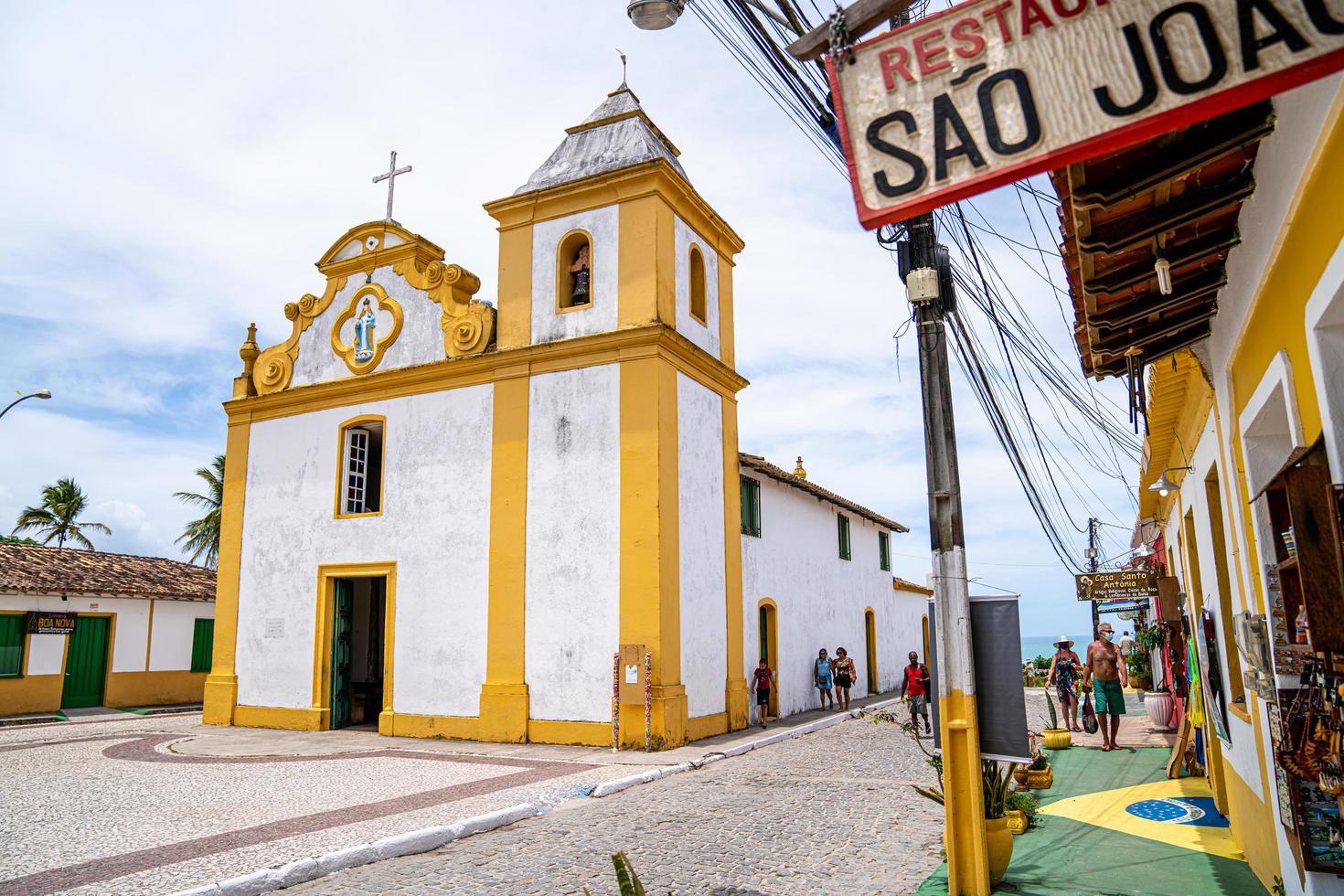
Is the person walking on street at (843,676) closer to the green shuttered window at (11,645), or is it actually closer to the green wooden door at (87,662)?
the green wooden door at (87,662)

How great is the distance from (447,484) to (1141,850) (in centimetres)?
1153

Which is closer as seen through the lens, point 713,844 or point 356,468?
point 713,844

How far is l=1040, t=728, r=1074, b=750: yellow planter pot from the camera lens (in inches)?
500

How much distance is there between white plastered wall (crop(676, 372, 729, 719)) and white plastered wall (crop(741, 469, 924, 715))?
1373mm

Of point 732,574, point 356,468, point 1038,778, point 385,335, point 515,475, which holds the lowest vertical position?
point 1038,778

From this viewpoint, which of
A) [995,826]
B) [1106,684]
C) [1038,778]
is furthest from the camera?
[1106,684]

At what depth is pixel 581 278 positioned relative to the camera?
15.7 metres

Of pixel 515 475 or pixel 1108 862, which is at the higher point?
pixel 515 475

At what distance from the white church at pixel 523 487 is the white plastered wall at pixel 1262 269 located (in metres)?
8.71

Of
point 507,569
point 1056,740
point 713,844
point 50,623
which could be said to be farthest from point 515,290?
point 50,623

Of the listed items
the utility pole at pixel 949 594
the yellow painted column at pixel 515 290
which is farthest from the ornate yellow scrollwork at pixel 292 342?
the utility pole at pixel 949 594

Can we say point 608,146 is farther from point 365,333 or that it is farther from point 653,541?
point 653,541

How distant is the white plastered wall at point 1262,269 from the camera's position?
316cm

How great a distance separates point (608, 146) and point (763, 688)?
33.0ft
